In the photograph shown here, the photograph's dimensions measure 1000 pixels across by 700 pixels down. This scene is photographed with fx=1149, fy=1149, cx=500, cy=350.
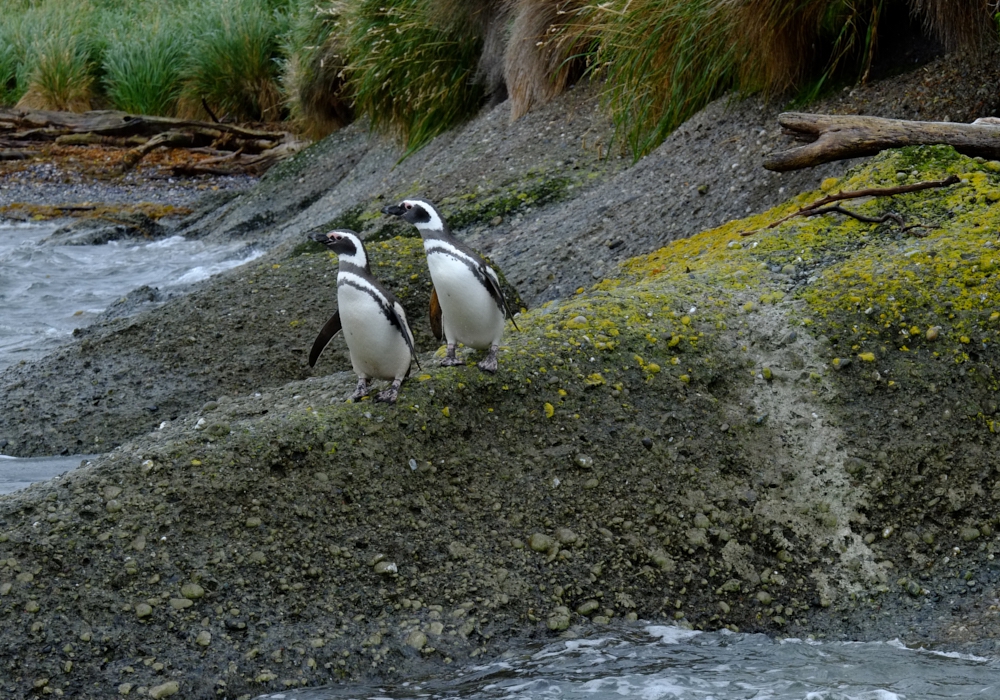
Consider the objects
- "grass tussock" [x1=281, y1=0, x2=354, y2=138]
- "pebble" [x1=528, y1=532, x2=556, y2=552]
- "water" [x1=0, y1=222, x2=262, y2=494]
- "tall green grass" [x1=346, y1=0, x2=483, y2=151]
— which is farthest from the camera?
"grass tussock" [x1=281, y1=0, x2=354, y2=138]

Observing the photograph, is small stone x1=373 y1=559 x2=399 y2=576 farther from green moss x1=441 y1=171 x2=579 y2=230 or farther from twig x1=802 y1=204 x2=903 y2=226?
green moss x1=441 y1=171 x2=579 y2=230

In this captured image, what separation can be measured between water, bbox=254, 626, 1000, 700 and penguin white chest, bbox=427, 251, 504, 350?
1.05m

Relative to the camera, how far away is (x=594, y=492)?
350cm

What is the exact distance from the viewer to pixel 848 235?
4445mm

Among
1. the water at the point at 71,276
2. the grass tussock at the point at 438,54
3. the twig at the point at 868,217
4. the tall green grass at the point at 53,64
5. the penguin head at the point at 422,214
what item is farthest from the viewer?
the tall green grass at the point at 53,64

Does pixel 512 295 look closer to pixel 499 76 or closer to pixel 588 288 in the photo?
pixel 588 288

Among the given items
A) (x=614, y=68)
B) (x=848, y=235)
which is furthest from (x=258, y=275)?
(x=848, y=235)

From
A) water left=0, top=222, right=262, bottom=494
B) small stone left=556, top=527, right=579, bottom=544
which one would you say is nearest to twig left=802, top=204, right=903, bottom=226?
small stone left=556, top=527, right=579, bottom=544

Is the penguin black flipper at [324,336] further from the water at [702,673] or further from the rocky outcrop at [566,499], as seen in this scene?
the water at [702,673]

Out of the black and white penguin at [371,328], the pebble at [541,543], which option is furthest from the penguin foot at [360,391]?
the pebble at [541,543]

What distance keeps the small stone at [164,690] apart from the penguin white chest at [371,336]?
1.16 m

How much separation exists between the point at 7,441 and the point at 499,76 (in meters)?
5.65

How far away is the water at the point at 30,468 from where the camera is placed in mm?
4645

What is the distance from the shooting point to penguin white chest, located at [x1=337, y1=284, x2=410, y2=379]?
352cm
